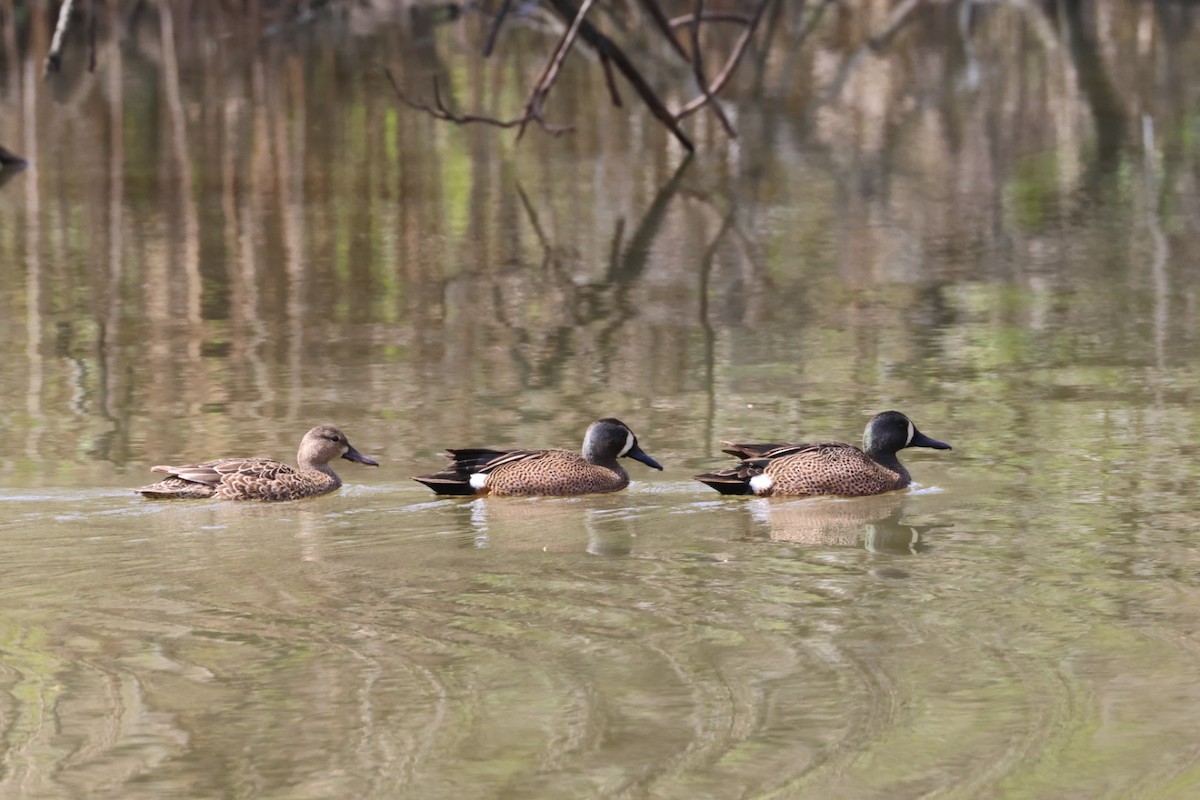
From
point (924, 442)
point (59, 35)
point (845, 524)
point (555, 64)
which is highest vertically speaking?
point (555, 64)

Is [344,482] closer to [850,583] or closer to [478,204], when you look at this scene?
[850,583]

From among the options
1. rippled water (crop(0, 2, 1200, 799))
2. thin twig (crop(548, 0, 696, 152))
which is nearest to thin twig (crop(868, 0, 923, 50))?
rippled water (crop(0, 2, 1200, 799))

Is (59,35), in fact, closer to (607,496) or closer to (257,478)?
(257,478)

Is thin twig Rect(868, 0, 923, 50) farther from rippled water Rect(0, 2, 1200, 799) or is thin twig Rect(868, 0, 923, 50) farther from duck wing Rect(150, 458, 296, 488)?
duck wing Rect(150, 458, 296, 488)

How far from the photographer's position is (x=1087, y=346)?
10367 millimetres

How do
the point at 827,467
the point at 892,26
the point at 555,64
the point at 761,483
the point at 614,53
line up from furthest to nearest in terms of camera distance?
the point at 892,26
the point at 614,53
the point at 555,64
the point at 827,467
the point at 761,483

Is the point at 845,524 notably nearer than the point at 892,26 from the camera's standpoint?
Yes

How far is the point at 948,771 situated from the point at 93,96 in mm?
22348

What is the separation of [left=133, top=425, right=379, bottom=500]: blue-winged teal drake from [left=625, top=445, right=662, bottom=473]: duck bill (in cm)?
99

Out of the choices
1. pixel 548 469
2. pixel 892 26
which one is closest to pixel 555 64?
pixel 548 469

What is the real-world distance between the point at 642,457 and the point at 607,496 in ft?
0.77

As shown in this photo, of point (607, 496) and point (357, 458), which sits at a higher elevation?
point (357, 458)

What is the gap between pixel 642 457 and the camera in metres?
8.18

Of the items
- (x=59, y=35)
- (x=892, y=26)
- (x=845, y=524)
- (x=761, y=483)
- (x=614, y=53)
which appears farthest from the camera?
(x=892, y=26)
